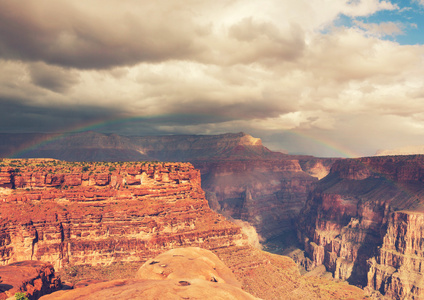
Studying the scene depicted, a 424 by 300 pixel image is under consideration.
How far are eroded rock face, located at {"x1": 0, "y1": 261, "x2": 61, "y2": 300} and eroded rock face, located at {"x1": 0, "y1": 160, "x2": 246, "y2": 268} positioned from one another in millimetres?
23275

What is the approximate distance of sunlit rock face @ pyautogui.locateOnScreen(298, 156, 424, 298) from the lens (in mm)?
116562

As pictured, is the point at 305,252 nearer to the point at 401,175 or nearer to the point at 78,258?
the point at 401,175

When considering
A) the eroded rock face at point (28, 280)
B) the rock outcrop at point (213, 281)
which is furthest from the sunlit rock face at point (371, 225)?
the eroded rock face at point (28, 280)

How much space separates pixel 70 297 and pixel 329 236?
515ft

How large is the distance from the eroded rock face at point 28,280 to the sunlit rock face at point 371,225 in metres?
127

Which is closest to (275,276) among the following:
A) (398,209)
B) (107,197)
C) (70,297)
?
(107,197)

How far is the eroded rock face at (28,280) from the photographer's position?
32.6 m

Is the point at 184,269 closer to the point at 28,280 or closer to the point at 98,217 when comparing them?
the point at 28,280

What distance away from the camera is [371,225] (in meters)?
143

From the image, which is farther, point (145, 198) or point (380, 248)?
point (380, 248)

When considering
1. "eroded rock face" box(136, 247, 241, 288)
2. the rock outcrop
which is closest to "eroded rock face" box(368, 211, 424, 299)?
the rock outcrop

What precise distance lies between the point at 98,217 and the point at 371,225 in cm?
13847

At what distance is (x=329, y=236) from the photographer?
6161 inches

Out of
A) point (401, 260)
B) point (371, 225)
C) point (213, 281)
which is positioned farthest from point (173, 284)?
point (371, 225)
